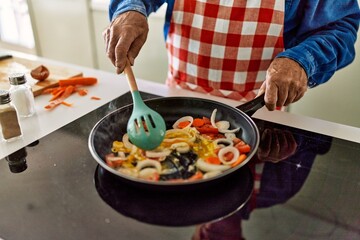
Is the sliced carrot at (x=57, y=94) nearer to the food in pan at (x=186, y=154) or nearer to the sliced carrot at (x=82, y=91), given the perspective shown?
the sliced carrot at (x=82, y=91)

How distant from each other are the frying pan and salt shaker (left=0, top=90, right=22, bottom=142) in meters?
0.19

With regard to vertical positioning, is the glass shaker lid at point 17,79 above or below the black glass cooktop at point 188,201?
above

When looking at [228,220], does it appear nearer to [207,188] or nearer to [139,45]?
[207,188]

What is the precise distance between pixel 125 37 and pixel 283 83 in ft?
1.13

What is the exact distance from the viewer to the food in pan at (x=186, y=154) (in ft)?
2.10

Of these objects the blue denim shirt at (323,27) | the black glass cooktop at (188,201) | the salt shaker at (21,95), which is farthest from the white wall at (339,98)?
the salt shaker at (21,95)

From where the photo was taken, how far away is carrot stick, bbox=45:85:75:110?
3.12 feet

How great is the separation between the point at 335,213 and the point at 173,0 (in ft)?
2.15

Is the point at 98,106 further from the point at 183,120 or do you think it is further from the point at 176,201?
the point at 176,201

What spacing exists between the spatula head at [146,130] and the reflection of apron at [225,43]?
359 millimetres

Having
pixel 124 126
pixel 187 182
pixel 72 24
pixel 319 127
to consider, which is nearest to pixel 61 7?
pixel 72 24

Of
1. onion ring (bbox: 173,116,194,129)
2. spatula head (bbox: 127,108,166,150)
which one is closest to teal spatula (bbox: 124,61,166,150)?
spatula head (bbox: 127,108,166,150)

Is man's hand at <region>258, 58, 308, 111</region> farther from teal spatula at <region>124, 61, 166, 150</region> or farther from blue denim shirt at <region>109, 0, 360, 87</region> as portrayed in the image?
teal spatula at <region>124, 61, 166, 150</region>

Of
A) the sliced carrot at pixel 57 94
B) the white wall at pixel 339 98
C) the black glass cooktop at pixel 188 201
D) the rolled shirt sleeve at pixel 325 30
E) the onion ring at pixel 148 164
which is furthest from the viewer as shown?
the white wall at pixel 339 98
